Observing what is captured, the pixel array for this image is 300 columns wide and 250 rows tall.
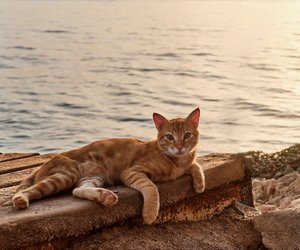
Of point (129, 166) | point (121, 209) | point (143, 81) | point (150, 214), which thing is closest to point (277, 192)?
point (129, 166)

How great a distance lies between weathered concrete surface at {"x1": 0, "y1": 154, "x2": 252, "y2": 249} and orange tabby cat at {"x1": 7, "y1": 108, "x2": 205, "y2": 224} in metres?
0.06

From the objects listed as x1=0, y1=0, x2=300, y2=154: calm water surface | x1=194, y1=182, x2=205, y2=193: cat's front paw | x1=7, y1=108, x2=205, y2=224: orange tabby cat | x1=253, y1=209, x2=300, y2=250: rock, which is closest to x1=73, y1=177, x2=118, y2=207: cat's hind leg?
x1=7, y1=108, x2=205, y2=224: orange tabby cat

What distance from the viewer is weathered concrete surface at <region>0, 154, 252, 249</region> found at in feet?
12.4

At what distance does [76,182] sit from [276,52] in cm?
1417

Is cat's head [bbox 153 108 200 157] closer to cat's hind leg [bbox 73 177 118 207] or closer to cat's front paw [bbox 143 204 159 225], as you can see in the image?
cat's front paw [bbox 143 204 159 225]

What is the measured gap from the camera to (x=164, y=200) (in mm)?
4434

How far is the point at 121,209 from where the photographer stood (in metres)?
4.19

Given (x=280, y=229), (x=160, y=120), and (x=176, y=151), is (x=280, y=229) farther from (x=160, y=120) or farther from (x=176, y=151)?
(x=160, y=120)

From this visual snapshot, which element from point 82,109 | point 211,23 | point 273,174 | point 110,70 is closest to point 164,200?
point 273,174

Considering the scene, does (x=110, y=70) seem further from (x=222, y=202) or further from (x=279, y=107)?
(x=222, y=202)

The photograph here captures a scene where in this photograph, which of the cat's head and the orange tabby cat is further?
the cat's head

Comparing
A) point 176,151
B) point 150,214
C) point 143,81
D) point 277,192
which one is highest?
point 176,151

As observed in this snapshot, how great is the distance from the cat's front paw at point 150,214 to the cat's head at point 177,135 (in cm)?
45

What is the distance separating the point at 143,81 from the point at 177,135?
961cm
